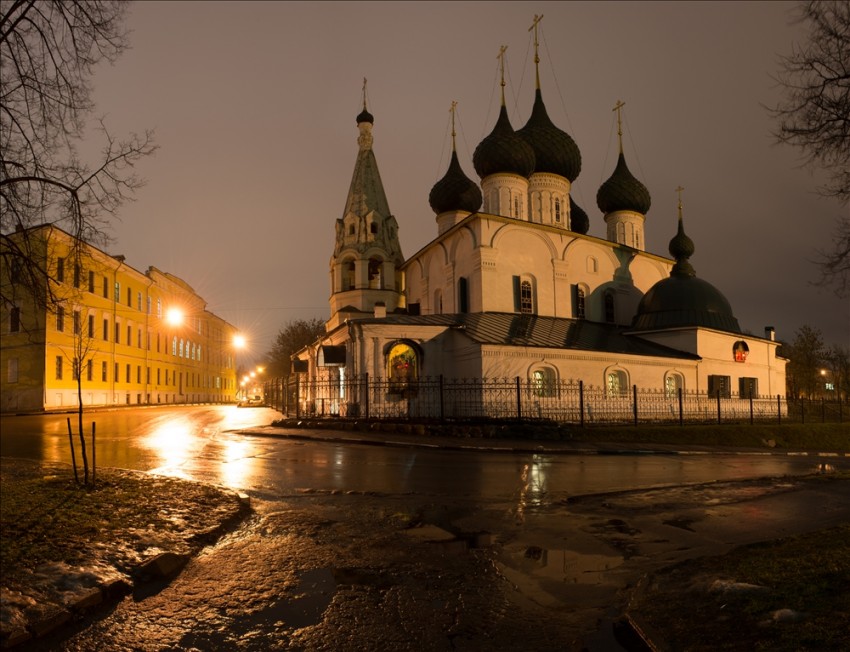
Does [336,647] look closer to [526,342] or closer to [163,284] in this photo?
[526,342]

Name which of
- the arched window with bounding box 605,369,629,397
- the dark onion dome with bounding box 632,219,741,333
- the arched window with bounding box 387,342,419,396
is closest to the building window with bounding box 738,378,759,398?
the dark onion dome with bounding box 632,219,741,333

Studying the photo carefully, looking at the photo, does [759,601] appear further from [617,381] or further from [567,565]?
[617,381]

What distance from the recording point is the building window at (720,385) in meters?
30.1

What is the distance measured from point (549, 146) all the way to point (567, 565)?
1215 inches

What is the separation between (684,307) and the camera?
30875 millimetres

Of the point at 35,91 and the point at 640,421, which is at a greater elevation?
the point at 35,91

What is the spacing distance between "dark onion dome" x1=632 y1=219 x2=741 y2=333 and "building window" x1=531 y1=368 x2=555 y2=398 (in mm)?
8435

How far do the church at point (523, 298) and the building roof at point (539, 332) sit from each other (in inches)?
4.3

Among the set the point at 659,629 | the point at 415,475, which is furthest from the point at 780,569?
the point at 415,475

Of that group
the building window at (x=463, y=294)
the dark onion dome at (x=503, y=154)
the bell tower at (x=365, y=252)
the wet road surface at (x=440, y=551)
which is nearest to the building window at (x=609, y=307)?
the dark onion dome at (x=503, y=154)

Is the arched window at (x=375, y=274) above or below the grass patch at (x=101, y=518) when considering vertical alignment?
above

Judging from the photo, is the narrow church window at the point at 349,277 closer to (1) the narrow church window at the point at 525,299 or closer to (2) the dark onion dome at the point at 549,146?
(1) the narrow church window at the point at 525,299

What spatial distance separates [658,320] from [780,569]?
28066mm

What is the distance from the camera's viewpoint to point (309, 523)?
7426 millimetres
